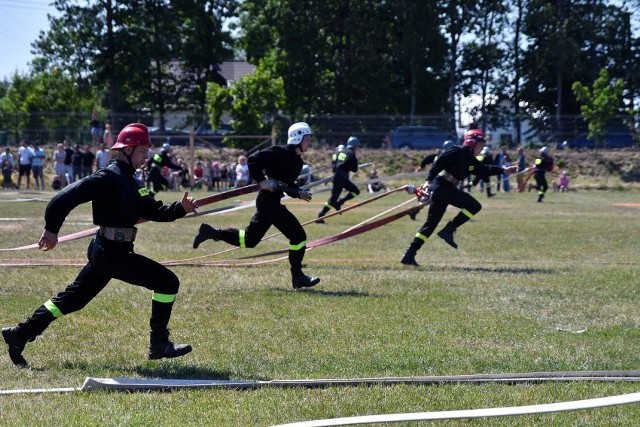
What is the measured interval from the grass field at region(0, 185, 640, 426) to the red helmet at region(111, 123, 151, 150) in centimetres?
166

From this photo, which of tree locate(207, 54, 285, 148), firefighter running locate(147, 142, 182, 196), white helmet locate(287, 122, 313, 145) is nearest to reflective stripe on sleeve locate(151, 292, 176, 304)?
white helmet locate(287, 122, 313, 145)

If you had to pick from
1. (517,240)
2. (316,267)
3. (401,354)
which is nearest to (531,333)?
(401,354)

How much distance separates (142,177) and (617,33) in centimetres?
3696

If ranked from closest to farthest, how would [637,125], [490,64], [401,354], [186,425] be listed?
1. [186,425]
2. [401,354]
3. [637,125]
4. [490,64]

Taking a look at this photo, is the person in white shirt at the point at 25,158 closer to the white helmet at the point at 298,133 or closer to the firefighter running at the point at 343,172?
the firefighter running at the point at 343,172

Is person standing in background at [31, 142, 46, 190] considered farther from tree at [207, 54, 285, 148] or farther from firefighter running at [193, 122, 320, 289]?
firefighter running at [193, 122, 320, 289]

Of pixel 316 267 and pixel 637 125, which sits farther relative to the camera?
pixel 637 125

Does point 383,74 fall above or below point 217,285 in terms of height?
above

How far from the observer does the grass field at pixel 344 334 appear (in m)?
5.91

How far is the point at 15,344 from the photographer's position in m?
7.05

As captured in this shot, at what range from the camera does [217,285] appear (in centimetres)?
1144

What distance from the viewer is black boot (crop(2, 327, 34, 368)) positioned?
703 cm

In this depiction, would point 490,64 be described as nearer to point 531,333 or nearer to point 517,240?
point 517,240

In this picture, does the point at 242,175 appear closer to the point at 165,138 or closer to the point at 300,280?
the point at 165,138
